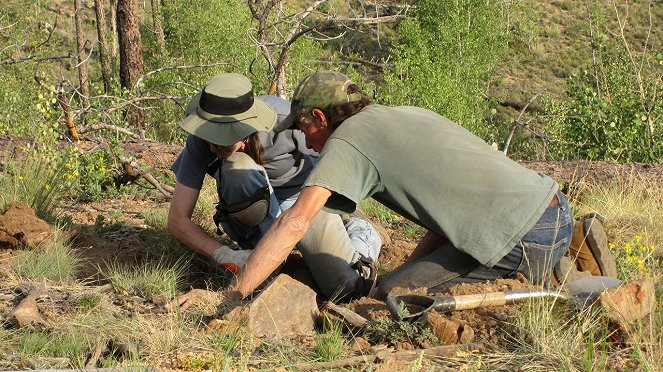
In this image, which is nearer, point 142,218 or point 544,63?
→ point 142,218

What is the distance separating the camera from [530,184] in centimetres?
443

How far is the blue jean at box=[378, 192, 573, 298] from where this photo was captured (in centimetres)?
447

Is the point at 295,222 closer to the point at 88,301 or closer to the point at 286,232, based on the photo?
the point at 286,232

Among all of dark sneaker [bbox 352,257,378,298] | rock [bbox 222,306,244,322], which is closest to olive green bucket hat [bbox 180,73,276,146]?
dark sneaker [bbox 352,257,378,298]

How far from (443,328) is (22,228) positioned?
2854 mm

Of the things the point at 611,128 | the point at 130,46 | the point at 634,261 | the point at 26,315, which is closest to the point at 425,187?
the point at 634,261

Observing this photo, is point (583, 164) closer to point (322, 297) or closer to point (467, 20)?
point (322, 297)

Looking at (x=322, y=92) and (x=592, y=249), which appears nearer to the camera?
(x=322, y=92)

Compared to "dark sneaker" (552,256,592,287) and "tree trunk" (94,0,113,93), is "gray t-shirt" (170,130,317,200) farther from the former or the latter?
"tree trunk" (94,0,113,93)

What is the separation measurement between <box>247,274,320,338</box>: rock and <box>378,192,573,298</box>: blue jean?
0.51 m

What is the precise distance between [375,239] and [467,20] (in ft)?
79.8

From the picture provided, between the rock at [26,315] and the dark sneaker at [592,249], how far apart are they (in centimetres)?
269

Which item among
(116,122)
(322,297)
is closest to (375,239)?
(322,297)

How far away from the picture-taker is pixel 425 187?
14.1 feet
